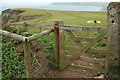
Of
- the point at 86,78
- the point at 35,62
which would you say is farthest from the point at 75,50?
the point at 35,62

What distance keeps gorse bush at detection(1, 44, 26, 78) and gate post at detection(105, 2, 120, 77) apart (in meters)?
2.32

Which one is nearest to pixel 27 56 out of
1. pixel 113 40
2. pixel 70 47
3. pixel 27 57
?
pixel 27 57

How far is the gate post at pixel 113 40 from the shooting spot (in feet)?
16.4

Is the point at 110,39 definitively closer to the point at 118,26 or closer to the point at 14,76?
the point at 118,26

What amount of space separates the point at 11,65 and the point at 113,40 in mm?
2915

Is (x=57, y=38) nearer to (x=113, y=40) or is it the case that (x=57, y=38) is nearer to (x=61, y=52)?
(x=61, y=52)

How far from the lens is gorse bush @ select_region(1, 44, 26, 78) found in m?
5.11

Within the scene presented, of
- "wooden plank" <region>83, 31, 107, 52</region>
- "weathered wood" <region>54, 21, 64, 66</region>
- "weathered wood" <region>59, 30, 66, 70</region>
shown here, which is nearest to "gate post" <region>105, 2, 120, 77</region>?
"wooden plank" <region>83, 31, 107, 52</region>

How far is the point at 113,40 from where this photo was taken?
202 inches

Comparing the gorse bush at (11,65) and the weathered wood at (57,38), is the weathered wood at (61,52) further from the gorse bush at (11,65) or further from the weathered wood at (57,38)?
the gorse bush at (11,65)

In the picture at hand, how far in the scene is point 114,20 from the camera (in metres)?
5.02

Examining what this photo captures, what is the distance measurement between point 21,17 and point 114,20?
16615mm

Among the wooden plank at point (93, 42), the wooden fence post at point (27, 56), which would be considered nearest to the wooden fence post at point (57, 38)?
the wooden plank at point (93, 42)

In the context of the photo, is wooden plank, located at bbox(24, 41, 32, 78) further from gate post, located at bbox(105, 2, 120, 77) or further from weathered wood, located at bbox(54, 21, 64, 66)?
gate post, located at bbox(105, 2, 120, 77)
